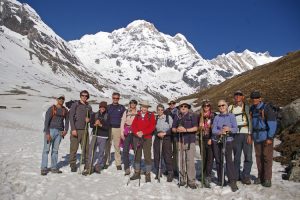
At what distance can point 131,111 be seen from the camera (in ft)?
52.7

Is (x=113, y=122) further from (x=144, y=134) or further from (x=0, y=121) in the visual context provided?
(x=0, y=121)

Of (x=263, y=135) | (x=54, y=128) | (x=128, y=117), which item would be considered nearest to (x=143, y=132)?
(x=128, y=117)

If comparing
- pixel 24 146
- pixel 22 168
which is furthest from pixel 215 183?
pixel 24 146

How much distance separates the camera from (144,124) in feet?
49.4

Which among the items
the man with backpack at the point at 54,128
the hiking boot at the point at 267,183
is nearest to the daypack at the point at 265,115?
the hiking boot at the point at 267,183

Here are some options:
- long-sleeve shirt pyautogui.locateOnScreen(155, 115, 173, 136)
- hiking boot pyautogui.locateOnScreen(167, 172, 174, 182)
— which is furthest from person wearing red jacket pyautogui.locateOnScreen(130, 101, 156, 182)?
hiking boot pyautogui.locateOnScreen(167, 172, 174, 182)

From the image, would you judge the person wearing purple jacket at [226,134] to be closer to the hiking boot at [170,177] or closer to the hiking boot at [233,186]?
the hiking boot at [233,186]

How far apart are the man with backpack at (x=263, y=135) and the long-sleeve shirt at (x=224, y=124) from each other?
82cm

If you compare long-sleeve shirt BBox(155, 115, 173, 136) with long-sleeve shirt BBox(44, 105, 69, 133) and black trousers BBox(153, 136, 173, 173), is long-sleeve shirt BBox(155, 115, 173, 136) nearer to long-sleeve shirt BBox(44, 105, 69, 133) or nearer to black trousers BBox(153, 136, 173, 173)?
black trousers BBox(153, 136, 173, 173)

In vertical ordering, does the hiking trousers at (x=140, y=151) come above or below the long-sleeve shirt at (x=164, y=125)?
below

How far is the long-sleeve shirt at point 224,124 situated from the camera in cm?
1345

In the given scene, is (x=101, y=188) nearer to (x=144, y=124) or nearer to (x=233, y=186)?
(x=144, y=124)

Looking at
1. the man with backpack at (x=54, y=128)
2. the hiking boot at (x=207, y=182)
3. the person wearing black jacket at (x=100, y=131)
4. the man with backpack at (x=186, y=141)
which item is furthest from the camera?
the person wearing black jacket at (x=100, y=131)

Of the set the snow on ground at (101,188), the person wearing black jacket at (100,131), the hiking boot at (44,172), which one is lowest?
the snow on ground at (101,188)
